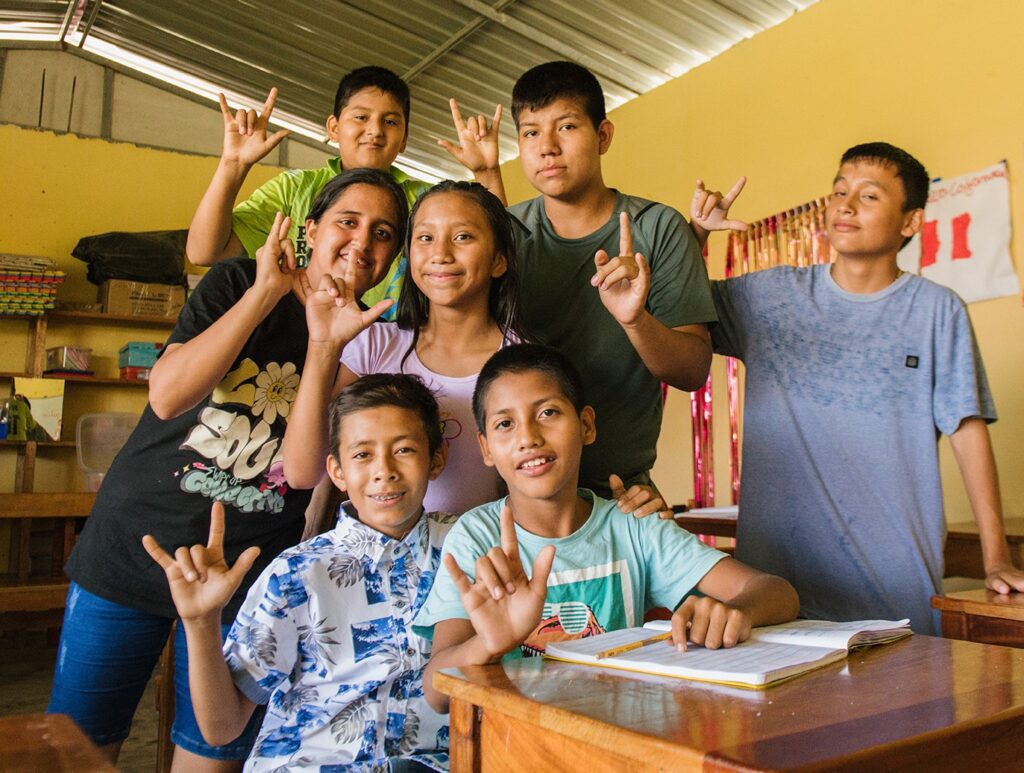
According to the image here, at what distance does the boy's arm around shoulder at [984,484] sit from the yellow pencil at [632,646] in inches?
41.7

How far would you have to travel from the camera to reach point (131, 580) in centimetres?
157

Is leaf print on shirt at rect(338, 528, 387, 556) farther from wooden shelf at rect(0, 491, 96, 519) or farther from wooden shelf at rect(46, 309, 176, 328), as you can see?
wooden shelf at rect(46, 309, 176, 328)

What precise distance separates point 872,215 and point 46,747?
67.8 inches

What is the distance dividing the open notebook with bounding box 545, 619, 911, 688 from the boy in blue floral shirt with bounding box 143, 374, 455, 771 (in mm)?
400

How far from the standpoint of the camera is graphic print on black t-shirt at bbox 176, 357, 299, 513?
5.19ft

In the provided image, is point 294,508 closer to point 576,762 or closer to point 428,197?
point 428,197

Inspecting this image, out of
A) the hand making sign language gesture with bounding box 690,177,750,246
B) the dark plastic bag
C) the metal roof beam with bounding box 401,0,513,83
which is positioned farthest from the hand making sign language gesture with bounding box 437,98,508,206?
the dark plastic bag

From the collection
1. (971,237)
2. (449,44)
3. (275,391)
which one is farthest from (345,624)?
(449,44)

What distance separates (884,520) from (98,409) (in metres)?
6.06

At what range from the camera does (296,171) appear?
221 cm

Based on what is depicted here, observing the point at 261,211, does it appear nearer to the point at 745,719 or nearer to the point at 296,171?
the point at 296,171

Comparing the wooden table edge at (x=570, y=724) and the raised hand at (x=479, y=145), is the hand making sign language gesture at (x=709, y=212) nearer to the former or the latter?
the raised hand at (x=479, y=145)

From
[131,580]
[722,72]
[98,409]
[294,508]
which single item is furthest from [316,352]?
[98,409]

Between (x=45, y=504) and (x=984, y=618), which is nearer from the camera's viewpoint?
(x=984, y=618)
